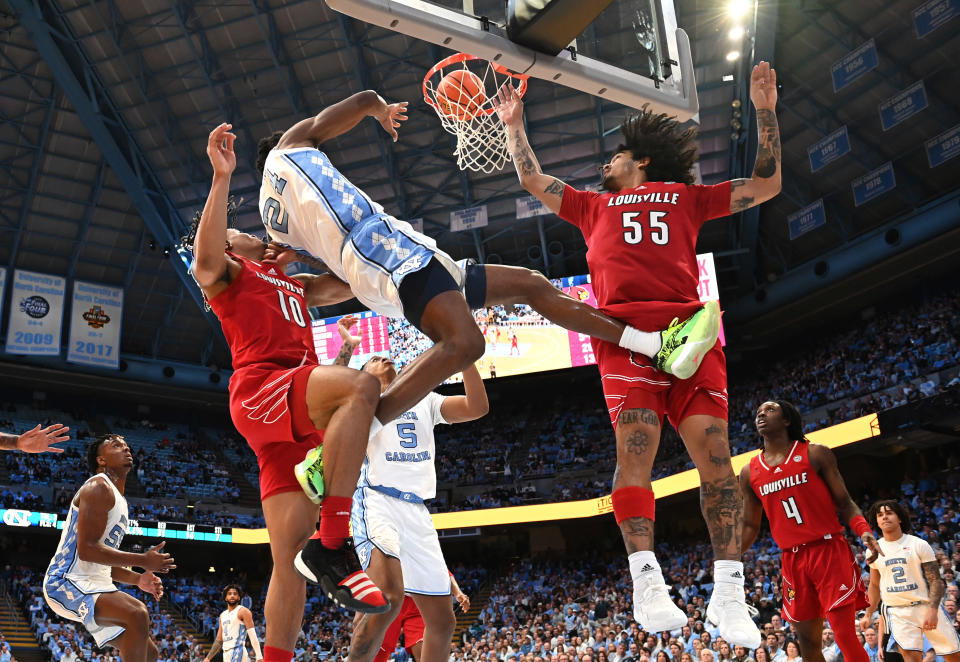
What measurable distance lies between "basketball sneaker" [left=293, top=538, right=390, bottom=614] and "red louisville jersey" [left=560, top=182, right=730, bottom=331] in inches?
74.9

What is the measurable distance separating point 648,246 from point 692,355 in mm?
786

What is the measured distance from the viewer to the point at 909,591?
737 centimetres

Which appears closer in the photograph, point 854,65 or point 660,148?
point 660,148

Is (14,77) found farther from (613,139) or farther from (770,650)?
(770,650)

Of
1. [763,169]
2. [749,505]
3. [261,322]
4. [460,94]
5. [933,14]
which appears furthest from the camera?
[933,14]

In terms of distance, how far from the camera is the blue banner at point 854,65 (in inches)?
768

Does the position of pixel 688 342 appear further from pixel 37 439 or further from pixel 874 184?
pixel 874 184

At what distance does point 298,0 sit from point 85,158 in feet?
27.5

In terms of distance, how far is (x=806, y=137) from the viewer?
22.8 m

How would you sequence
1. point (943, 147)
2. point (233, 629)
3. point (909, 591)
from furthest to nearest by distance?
point (943, 147)
point (233, 629)
point (909, 591)

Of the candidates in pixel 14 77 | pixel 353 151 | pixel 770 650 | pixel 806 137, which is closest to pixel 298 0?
pixel 353 151

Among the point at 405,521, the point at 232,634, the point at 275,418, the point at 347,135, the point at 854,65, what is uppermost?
the point at 347,135

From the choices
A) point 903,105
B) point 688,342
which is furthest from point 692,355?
point 903,105

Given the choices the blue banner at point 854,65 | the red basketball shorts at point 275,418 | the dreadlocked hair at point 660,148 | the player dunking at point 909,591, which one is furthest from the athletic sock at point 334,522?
the blue banner at point 854,65
